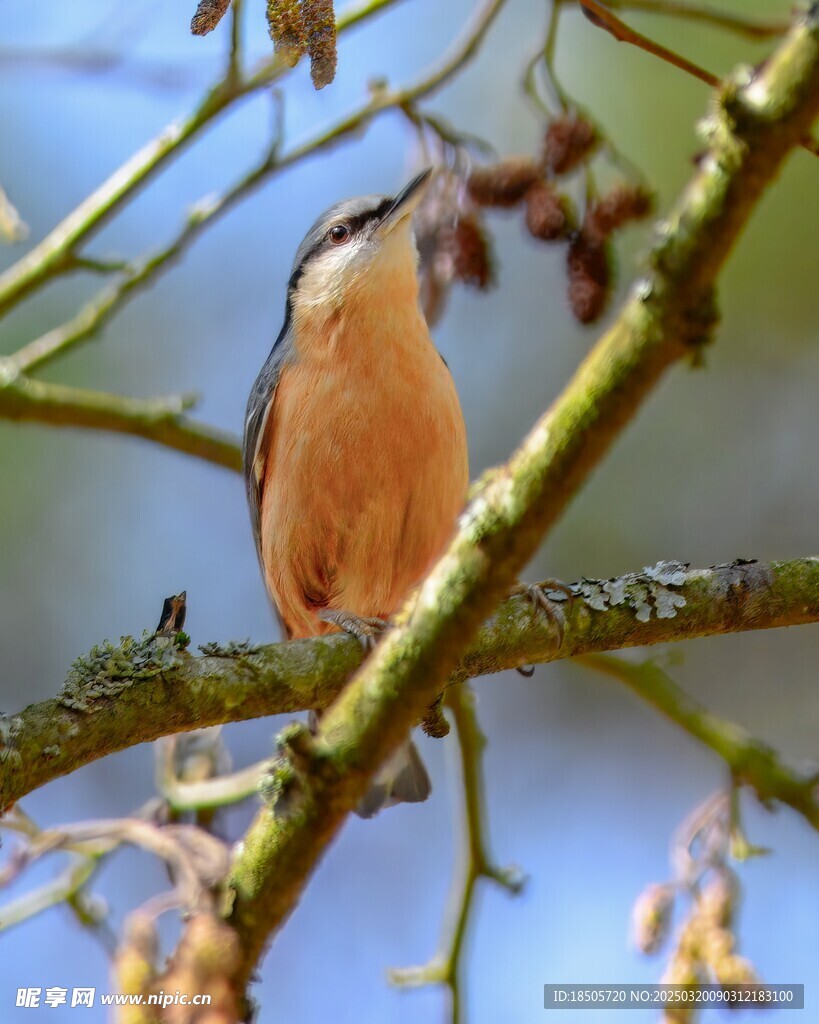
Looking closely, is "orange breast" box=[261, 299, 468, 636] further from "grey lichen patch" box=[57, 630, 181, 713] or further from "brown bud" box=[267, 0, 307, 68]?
"brown bud" box=[267, 0, 307, 68]

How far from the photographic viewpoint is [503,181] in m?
3.28

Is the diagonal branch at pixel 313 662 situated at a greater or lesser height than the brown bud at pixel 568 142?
lesser

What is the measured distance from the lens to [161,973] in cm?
255

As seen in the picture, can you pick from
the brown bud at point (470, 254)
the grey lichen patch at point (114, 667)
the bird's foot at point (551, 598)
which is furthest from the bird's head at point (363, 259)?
the grey lichen patch at point (114, 667)

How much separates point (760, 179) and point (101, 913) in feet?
9.60

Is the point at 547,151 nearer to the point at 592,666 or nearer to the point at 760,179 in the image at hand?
the point at 592,666

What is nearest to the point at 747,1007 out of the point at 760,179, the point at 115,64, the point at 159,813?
the point at 159,813

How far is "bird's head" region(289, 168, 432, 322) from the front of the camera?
3.87 metres

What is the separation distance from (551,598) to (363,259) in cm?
165

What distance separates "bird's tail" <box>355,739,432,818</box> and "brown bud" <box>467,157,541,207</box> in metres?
1.83

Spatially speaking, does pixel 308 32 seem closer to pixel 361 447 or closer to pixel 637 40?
pixel 637 40

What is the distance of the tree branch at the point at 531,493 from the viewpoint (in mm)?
1521

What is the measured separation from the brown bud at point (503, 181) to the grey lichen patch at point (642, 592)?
112 cm

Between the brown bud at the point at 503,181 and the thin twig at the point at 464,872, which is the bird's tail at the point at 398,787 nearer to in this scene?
the thin twig at the point at 464,872
